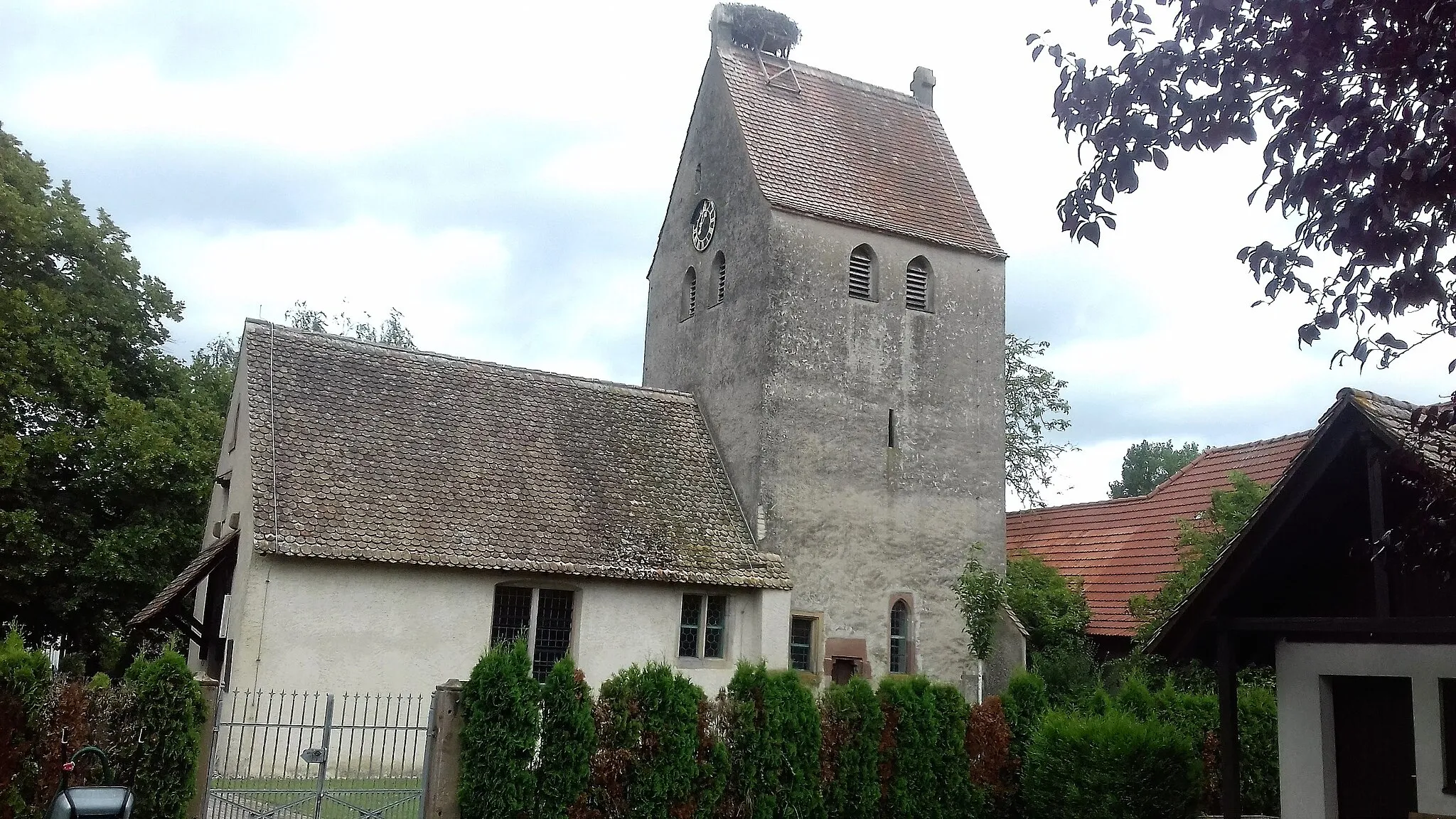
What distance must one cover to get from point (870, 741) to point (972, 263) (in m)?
12.4

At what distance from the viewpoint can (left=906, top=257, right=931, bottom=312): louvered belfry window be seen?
918 inches

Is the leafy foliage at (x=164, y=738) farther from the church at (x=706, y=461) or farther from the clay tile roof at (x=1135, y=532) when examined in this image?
the clay tile roof at (x=1135, y=532)

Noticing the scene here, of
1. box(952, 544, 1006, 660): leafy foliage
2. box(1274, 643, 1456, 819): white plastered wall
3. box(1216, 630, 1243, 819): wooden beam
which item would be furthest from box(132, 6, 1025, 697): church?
box(1274, 643, 1456, 819): white plastered wall

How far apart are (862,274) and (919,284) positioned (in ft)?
4.54

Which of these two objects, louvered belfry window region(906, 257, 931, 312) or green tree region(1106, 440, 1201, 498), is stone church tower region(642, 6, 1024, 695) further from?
green tree region(1106, 440, 1201, 498)

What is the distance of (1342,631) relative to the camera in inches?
415

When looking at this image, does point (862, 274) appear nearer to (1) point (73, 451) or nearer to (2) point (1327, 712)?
(2) point (1327, 712)

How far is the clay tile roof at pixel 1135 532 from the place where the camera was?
22.8 metres

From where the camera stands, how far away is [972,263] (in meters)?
24.1

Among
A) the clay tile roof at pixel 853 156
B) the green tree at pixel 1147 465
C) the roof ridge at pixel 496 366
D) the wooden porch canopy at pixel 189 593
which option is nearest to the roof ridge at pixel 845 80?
the clay tile roof at pixel 853 156

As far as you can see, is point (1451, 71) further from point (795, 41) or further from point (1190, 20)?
point (795, 41)

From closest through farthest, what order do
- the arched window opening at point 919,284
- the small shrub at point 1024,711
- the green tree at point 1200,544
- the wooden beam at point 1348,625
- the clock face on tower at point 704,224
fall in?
the wooden beam at point 1348,625 → the small shrub at point 1024,711 → the green tree at point 1200,544 → the arched window opening at point 919,284 → the clock face on tower at point 704,224

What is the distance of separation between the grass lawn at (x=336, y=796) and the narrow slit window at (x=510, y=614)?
9.78 ft

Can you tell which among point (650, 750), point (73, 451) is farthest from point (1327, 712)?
point (73, 451)
